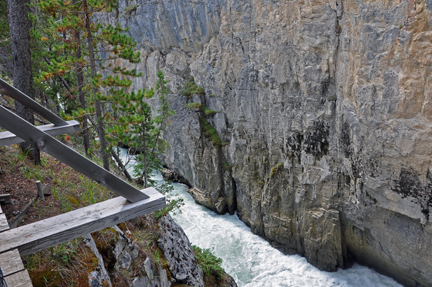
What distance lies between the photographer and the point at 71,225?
3.08 meters

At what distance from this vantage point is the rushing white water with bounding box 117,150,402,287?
13.4 meters

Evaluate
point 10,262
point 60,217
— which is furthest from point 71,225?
point 10,262

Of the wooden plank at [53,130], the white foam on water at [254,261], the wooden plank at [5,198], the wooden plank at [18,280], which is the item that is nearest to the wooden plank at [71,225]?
the wooden plank at [18,280]

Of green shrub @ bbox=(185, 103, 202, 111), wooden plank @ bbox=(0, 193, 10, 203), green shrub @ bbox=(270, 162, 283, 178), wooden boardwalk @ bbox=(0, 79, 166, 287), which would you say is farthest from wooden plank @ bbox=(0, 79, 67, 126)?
green shrub @ bbox=(185, 103, 202, 111)

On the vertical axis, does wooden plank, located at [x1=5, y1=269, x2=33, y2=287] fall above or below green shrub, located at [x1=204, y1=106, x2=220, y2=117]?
above

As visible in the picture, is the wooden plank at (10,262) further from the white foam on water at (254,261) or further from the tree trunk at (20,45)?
the white foam on water at (254,261)

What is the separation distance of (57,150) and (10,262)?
3.45 ft

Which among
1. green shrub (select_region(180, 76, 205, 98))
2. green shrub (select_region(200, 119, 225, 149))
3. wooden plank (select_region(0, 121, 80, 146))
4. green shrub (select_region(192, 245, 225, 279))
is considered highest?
wooden plank (select_region(0, 121, 80, 146))

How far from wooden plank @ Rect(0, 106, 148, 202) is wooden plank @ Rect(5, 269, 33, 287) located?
3.20 ft

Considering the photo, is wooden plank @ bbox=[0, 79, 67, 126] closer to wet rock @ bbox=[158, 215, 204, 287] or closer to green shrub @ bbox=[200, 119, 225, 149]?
wet rock @ bbox=[158, 215, 204, 287]

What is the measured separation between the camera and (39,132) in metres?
2.68

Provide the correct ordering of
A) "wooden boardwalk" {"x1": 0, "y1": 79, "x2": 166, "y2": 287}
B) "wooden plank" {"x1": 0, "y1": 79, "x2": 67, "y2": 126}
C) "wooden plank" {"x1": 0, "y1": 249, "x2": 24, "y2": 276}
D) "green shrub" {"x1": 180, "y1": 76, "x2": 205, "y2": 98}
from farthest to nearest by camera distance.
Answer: "green shrub" {"x1": 180, "y1": 76, "x2": 205, "y2": 98}, "wooden plank" {"x1": 0, "y1": 79, "x2": 67, "y2": 126}, "wooden boardwalk" {"x1": 0, "y1": 79, "x2": 166, "y2": 287}, "wooden plank" {"x1": 0, "y1": 249, "x2": 24, "y2": 276}

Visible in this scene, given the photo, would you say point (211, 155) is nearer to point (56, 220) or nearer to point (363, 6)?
point (363, 6)

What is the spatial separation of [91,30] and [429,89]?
34.9 feet
